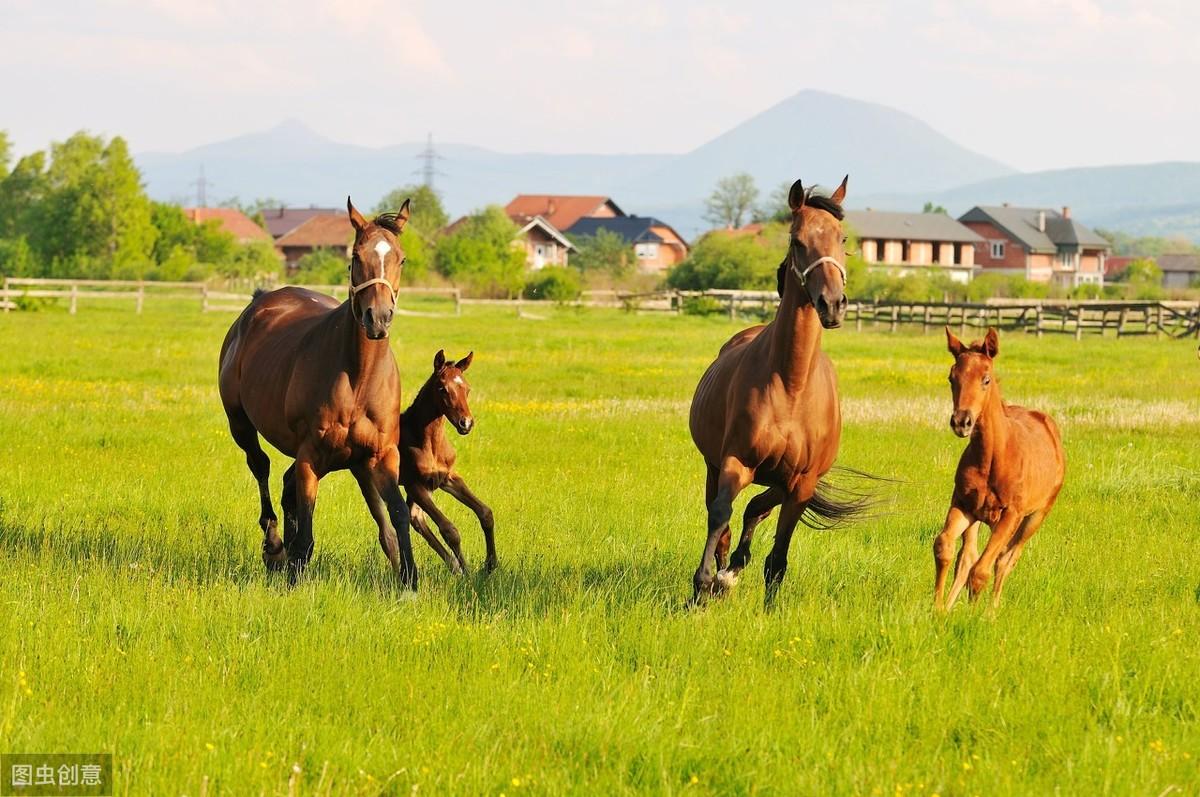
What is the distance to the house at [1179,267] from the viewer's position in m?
175

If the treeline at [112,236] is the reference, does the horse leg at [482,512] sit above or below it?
below

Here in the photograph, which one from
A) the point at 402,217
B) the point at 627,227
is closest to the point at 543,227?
the point at 627,227

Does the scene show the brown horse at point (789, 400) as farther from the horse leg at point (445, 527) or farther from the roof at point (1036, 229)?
the roof at point (1036, 229)

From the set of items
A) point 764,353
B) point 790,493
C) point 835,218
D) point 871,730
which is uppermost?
point 835,218

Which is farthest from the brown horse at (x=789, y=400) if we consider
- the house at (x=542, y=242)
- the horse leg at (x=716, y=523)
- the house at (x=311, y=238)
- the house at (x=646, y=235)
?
the house at (x=646, y=235)

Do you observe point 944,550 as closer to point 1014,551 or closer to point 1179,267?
point 1014,551

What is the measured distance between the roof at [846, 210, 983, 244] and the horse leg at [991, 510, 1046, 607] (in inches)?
4960

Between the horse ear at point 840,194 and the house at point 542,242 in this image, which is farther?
the house at point 542,242

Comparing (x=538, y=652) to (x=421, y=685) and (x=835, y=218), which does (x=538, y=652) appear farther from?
(x=835, y=218)

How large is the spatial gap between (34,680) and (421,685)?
1.77m

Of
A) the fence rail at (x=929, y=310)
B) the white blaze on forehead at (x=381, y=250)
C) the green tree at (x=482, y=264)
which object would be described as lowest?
the fence rail at (x=929, y=310)

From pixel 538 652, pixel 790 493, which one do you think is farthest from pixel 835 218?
pixel 538 652

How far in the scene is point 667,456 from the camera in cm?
1596

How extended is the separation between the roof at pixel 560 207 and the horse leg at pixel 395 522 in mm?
164284
